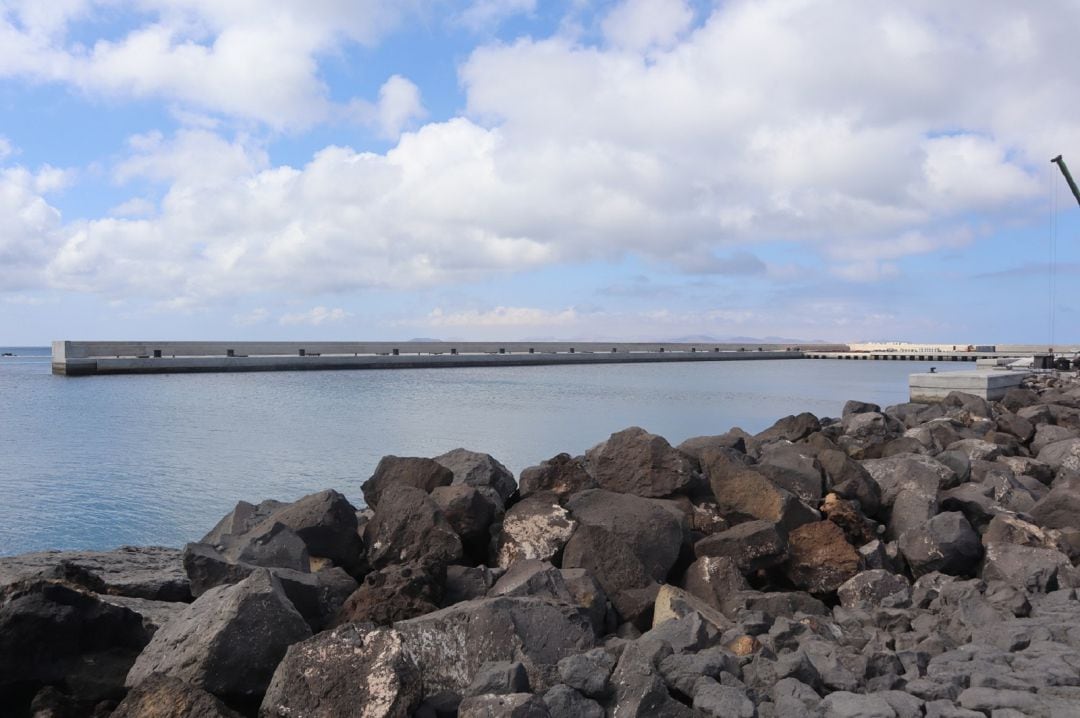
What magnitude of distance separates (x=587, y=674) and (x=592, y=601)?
111 centimetres

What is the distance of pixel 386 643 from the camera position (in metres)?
3.41

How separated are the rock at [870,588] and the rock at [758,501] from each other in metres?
0.63

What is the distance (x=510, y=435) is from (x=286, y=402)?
1098cm

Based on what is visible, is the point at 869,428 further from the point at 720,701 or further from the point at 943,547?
the point at 720,701

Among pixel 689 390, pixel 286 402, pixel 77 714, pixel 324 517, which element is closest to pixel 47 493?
pixel 324 517

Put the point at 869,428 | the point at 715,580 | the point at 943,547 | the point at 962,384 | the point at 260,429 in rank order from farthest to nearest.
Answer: the point at 962,384 < the point at 260,429 < the point at 869,428 < the point at 943,547 < the point at 715,580

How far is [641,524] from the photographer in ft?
18.0

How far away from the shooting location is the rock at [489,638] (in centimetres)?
370

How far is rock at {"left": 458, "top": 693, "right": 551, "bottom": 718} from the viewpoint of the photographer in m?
3.18

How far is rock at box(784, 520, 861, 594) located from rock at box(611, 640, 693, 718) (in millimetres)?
2391

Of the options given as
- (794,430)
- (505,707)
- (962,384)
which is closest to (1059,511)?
(794,430)

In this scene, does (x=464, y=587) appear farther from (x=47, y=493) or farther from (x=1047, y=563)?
(x=47, y=493)

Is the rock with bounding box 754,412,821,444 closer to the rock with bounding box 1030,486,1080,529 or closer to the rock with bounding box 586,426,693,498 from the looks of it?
the rock with bounding box 1030,486,1080,529

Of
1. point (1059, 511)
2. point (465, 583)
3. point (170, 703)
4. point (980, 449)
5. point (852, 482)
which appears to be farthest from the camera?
point (980, 449)
